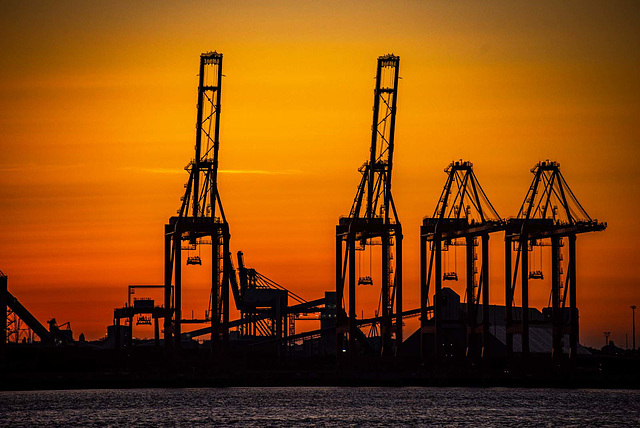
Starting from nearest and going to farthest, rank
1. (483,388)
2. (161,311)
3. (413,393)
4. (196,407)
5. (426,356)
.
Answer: (196,407) → (413,393) → (483,388) → (426,356) → (161,311)

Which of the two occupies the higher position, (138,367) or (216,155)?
(216,155)

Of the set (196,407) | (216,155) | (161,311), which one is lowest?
(196,407)

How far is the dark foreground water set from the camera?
102m

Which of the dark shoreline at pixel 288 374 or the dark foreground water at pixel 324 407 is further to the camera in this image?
the dark shoreline at pixel 288 374

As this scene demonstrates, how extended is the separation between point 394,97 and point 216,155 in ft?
59.4

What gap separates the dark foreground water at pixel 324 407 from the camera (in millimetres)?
101812

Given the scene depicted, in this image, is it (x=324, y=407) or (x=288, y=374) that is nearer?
(x=324, y=407)

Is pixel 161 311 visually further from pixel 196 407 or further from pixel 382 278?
pixel 196 407

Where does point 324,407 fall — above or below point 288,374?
below

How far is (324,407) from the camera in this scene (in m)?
114

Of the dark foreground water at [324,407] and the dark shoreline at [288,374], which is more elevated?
the dark shoreline at [288,374]

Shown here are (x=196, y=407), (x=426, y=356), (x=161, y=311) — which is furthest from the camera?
(x=161, y=311)

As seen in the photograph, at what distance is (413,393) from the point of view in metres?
133

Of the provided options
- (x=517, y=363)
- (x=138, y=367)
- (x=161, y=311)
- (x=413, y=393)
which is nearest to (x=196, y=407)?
(x=413, y=393)
